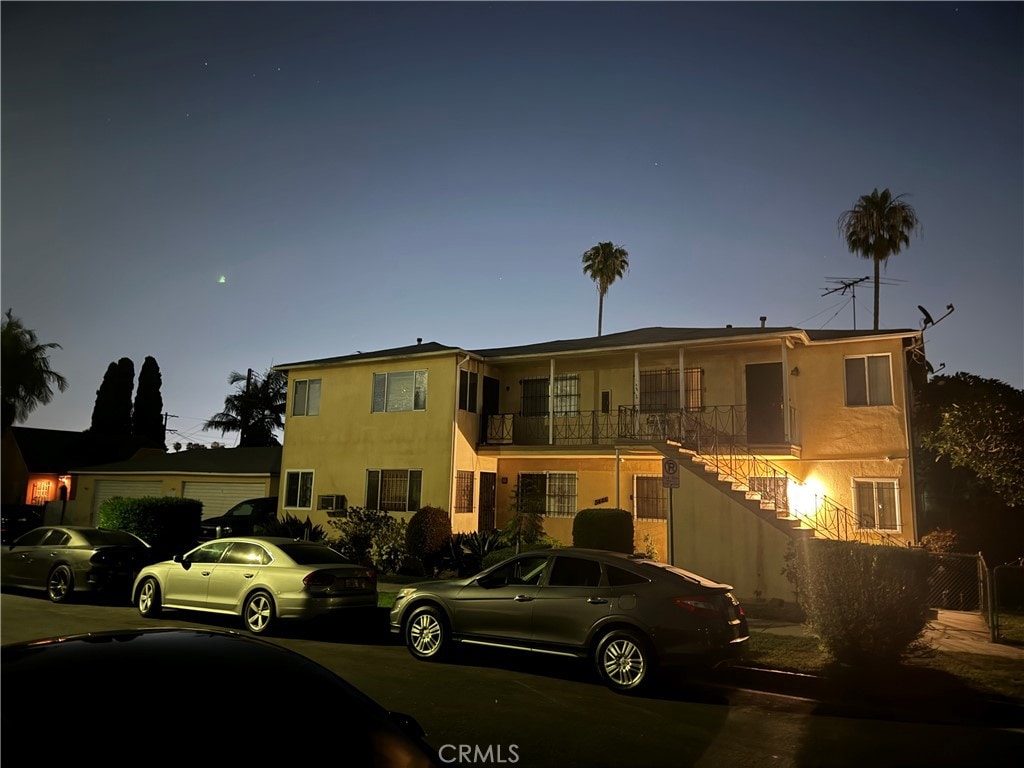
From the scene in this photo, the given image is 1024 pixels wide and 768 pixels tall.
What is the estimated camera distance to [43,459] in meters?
45.1

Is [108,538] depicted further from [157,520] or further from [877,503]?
[877,503]

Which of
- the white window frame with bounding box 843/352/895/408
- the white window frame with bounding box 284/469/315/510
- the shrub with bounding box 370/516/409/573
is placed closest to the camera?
the white window frame with bounding box 843/352/895/408

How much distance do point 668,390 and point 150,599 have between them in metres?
14.3

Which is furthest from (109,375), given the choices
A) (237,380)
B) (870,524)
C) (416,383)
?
(870,524)

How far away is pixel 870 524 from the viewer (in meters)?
18.1

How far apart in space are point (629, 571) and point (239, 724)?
6.52 meters

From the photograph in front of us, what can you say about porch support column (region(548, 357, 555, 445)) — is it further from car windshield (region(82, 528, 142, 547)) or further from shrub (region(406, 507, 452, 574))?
car windshield (region(82, 528, 142, 547))

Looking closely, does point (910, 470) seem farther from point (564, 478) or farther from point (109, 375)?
point (109, 375)

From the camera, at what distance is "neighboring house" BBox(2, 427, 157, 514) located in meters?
43.2

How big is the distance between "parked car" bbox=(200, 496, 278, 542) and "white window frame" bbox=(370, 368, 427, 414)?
4.86m

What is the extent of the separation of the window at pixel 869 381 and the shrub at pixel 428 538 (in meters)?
11.3

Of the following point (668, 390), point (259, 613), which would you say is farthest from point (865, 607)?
point (668, 390)

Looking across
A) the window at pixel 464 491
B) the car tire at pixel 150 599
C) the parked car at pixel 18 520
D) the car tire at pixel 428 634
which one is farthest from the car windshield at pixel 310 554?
the parked car at pixel 18 520

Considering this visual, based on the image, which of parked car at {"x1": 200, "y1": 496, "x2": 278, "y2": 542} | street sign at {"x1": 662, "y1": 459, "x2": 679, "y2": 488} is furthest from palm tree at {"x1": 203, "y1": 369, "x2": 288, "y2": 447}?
street sign at {"x1": 662, "y1": 459, "x2": 679, "y2": 488}
